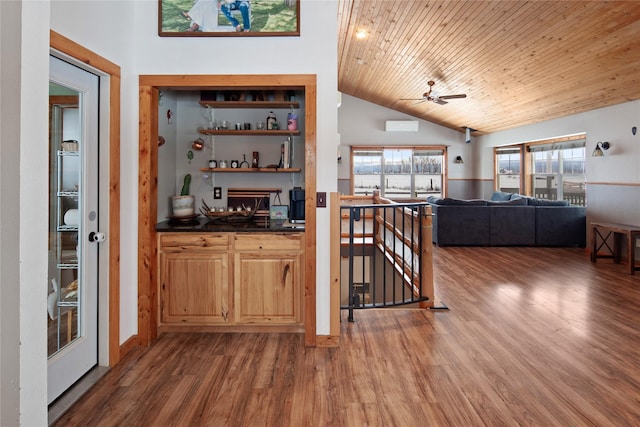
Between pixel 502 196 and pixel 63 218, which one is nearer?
pixel 63 218

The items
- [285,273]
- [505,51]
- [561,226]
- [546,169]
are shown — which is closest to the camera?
[285,273]

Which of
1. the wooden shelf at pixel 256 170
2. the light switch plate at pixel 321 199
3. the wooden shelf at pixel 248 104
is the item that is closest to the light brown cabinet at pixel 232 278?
the light switch plate at pixel 321 199

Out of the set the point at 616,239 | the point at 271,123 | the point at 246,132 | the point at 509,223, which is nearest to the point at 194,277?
the point at 246,132

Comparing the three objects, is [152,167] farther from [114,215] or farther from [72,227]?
[72,227]

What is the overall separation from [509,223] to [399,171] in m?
4.10

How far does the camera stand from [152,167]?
2.90 meters

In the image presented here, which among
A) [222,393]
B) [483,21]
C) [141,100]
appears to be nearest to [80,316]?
[222,393]

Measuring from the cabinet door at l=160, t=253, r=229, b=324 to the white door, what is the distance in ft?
1.88

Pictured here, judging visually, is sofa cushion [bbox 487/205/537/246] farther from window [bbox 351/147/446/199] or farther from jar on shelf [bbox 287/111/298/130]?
jar on shelf [bbox 287/111/298/130]

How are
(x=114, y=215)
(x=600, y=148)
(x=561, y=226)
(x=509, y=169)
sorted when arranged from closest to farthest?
(x=114, y=215), (x=600, y=148), (x=561, y=226), (x=509, y=169)

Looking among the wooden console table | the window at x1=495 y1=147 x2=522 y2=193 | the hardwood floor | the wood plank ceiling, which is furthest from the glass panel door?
the window at x1=495 y1=147 x2=522 y2=193

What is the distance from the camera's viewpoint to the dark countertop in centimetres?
297

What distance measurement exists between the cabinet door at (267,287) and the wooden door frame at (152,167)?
0.14 metres

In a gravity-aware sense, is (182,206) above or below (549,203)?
below
